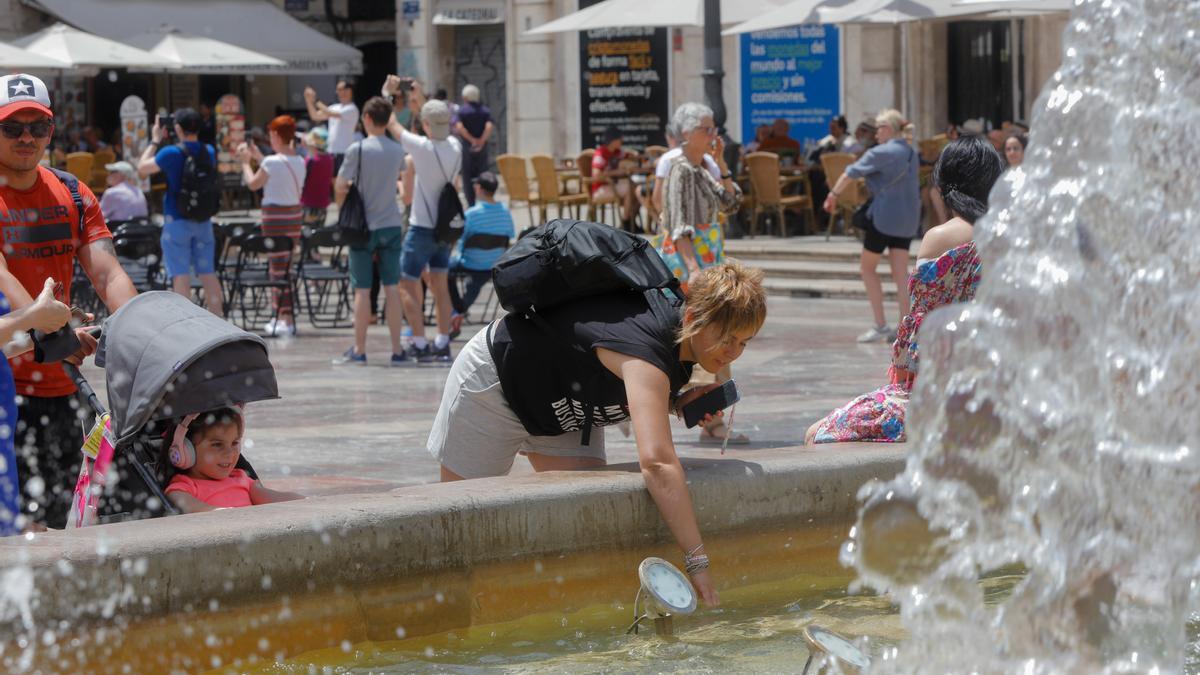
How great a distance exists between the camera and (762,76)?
934 inches

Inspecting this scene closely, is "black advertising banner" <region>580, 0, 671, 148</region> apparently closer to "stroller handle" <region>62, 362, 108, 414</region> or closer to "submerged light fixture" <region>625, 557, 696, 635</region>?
"stroller handle" <region>62, 362, 108, 414</region>

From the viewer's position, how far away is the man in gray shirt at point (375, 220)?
12.3 metres

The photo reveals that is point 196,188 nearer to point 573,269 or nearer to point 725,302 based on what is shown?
point 573,269

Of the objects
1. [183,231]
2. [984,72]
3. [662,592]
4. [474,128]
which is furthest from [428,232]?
[984,72]

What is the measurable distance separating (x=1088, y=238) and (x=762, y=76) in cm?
1907

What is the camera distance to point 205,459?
5211mm

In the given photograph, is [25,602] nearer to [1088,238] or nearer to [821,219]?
[1088,238]

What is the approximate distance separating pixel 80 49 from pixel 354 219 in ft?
35.4

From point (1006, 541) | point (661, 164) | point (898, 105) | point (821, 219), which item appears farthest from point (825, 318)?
point (1006, 541)

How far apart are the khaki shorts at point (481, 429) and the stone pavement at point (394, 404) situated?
817 mm

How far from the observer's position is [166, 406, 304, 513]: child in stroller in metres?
5.16

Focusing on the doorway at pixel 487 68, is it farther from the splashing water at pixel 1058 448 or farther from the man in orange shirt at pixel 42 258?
the splashing water at pixel 1058 448

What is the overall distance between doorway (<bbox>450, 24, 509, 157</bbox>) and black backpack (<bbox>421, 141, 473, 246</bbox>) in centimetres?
1610

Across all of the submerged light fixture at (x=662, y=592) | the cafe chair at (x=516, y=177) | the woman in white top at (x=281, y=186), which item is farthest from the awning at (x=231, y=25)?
the submerged light fixture at (x=662, y=592)
